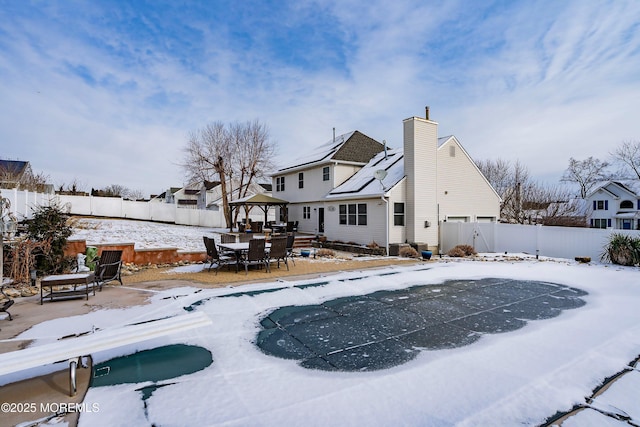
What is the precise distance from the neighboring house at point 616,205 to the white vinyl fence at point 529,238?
2395cm

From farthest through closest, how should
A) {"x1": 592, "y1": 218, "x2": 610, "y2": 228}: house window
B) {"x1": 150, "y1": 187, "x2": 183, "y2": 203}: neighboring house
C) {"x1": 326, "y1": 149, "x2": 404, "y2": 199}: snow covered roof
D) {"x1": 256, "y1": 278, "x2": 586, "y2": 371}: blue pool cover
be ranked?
{"x1": 150, "y1": 187, "x2": 183, "y2": 203}: neighboring house < {"x1": 592, "y1": 218, "x2": 610, "y2": 228}: house window < {"x1": 326, "y1": 149, "x2": 404, "y2": 199}: snow covered roof < {"x1": 256, "y1": 278, "x2": 586, "y2": 371}: blue pool cover

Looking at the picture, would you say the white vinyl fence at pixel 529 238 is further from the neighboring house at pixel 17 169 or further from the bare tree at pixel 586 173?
the bare tree at pixel 586 173

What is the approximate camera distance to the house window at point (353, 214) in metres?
16.7

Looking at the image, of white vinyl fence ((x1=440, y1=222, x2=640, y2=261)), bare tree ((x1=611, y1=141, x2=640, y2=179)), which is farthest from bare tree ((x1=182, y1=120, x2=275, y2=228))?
bare tree ((x1=611, y1=141, x2=640, y2=179))

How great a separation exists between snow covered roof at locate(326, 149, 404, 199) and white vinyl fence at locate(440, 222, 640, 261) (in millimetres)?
3687

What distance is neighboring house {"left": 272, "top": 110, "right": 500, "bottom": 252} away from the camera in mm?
15414

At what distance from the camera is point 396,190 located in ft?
50.3

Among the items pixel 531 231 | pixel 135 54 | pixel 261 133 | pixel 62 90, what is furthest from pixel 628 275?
pixel 261 133

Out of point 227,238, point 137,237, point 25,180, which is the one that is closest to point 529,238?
point 227,238

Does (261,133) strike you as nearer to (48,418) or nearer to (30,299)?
(30,299)

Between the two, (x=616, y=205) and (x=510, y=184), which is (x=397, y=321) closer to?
(x=510, y=184)

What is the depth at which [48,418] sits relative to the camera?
2.83 meters

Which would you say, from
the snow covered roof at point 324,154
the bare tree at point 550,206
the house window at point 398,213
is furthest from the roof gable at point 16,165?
the bare tree at point 550,206

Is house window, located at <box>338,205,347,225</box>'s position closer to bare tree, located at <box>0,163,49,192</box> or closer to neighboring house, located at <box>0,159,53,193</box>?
neighboring house, located at <box>0,159,53,193</box>
